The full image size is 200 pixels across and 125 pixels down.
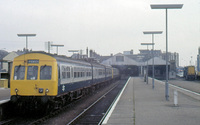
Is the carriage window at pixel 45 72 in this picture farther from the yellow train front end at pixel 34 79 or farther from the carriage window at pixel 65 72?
the carriage window at pixel 65 72

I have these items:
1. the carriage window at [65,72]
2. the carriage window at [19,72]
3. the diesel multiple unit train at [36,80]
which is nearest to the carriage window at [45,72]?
the diesel multiple unit train at [36,80]

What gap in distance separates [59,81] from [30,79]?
1490 mm

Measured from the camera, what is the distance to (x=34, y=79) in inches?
532

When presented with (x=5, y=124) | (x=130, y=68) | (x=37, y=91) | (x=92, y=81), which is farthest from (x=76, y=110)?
(x=130, y=68)

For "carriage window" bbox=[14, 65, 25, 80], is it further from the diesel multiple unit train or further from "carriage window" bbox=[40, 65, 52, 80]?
"carriage window" bbox=[40, 65, 52, 80]

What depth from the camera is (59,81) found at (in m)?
14.2

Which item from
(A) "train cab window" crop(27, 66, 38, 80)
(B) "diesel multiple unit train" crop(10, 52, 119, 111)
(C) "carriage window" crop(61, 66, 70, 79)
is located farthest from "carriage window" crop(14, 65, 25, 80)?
(C) "carriage window" crop(61, 66, 70, 79)

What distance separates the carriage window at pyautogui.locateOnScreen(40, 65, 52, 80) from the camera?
1352 centimetres

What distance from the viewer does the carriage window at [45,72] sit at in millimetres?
13516

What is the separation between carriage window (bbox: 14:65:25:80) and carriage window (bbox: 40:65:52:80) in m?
0.97

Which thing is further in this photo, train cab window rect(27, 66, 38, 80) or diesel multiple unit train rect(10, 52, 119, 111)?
train cab window rect(27, 66, 38, 80)

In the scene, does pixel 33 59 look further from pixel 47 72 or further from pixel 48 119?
pixel 48 119

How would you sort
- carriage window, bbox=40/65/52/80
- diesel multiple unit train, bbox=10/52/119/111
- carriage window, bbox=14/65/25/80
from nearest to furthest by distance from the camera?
diesel multiple unit train, bbox=10/52/119/111 < carriage window, bbox=40/65/52/80 < carriage window, bbox=14/65/25/80

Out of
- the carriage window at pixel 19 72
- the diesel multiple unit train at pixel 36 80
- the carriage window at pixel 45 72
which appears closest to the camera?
the diesel multiple unit train at pixel 36 80
